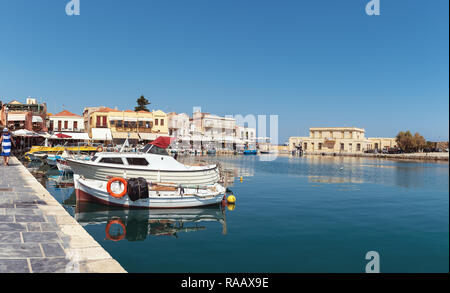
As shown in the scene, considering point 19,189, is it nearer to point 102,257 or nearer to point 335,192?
point 102,257

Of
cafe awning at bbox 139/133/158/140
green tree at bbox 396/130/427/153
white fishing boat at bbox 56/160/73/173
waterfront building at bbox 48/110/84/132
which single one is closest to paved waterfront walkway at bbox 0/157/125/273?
white fishing boat at bbox 56/160/73/173

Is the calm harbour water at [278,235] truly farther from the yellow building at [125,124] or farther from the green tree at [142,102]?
the green tree at [142,102]

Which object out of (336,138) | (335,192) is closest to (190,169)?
(335,192)

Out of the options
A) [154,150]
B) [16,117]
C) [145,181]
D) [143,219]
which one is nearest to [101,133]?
[16,117]

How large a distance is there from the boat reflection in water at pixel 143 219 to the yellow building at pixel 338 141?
94.2 m

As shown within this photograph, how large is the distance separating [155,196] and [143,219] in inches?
50.5

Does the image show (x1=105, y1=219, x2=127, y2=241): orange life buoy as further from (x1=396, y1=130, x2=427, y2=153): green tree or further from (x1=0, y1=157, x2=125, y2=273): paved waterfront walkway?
(x1=396, y1=130, x2=427, y2=153): green tree

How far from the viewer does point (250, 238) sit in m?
10.9

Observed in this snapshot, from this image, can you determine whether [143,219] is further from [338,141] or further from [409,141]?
[338,141]

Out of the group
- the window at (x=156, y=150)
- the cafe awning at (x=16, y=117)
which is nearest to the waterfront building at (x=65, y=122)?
the cafe awning at (x=16, y=117)

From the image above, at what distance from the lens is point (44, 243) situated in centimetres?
691

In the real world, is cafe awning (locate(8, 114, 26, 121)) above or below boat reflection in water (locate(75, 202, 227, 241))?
above

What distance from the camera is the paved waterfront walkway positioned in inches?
227

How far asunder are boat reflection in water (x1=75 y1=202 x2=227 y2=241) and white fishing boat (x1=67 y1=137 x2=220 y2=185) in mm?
2065
